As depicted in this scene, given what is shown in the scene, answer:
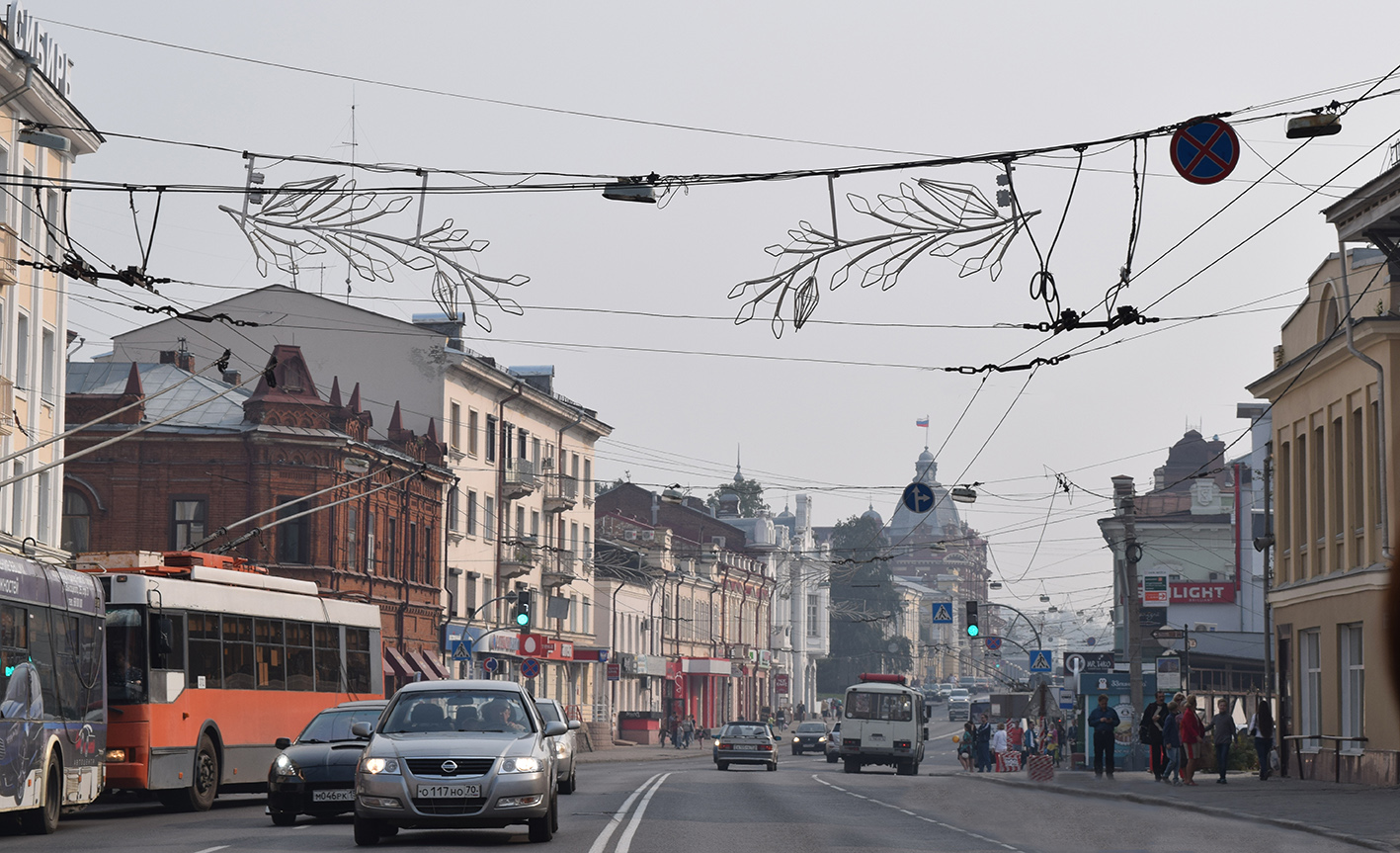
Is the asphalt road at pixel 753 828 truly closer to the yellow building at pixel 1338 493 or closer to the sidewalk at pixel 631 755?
the yellow building at pixel 1338 493

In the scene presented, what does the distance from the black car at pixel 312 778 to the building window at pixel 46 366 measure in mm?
24491

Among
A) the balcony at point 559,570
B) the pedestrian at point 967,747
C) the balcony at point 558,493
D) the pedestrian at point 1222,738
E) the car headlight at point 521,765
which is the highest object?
the balcony at point 558,493

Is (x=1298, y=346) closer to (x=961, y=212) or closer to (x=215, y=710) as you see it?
(x=215, y=710)

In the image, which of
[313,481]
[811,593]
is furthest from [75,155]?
[811,593]

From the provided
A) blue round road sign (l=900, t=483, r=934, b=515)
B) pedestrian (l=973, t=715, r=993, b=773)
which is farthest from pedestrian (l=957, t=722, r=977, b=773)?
blue round road sign (l=900, t=483, r=934, b=515)

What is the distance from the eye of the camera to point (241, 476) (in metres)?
55.6

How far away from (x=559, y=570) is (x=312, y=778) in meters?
57.5

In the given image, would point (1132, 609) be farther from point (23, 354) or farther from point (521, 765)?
point (23, 354)

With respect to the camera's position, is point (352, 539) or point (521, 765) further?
point (352, 539)

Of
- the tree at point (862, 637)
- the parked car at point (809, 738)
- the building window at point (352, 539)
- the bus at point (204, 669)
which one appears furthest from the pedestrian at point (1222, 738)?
the tree at point (862, 637)

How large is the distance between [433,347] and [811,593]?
8481 cm

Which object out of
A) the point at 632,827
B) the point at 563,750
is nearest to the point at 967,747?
the point at 563,750

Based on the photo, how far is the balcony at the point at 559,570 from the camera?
77375mm

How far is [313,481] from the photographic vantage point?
56.6 m
